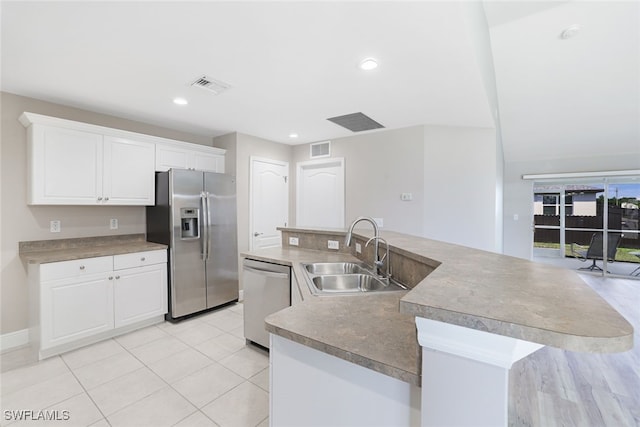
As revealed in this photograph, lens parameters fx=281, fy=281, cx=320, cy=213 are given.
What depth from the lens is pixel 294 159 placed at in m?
4.87

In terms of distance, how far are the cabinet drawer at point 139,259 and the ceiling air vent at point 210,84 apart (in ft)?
6.21

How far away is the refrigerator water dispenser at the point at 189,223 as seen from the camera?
3297 mm

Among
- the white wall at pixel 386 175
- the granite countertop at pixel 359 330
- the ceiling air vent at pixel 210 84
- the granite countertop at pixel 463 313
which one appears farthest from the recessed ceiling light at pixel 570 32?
the ceiling air vent at pixel 210 84

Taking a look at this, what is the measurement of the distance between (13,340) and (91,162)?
6.14ft

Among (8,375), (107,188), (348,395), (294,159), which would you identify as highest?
(294,159)

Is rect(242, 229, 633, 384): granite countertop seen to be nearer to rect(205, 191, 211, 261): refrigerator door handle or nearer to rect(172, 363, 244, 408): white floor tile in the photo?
rect(172, 363, 244, 408): white floor tile

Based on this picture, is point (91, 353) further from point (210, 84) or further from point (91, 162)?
point (210, 84)

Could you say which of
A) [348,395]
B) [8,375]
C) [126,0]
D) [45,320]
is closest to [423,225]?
[348,395]

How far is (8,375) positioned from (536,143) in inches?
303

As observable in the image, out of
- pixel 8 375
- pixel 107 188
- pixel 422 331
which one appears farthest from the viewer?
pixel 107 188

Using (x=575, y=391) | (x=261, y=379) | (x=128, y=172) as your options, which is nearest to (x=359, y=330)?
(x=261, y=379)

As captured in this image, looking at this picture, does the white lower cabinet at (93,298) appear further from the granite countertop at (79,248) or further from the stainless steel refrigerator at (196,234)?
the stainless steel refrigerator at (196,234)

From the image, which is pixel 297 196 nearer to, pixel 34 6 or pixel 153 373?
pixel 153 373

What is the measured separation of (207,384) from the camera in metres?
2.14
